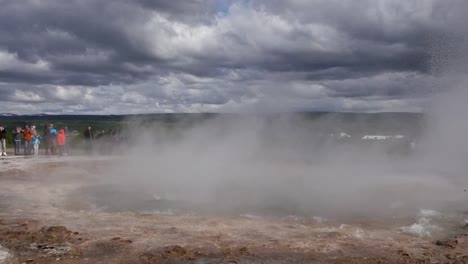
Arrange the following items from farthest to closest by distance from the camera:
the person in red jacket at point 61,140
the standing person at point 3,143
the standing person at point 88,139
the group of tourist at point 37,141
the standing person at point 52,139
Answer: the standing person at point 88,139 → the standing person at point 52,139 → the person in red jacket at point 61,140 → the group of tourist at point 37,141 → the standing person at point 3,143

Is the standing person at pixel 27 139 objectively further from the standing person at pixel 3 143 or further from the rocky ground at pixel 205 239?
the rocky ground at pixel 205 239

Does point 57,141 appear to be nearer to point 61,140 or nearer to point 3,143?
point 61,140

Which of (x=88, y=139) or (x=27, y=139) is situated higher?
(x=27, y=139)

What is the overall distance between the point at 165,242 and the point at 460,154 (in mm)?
9492

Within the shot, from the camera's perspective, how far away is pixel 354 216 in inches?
250

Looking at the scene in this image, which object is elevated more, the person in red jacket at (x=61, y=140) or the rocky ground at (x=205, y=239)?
the person in red jacket at (x=61, y=140)

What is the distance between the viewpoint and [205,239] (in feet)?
16.1

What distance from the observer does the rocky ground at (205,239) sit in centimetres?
432

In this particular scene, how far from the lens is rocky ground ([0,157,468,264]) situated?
432cm

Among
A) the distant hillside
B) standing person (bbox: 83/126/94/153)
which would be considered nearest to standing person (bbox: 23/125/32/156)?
standing person (bbox: 83/126/94/153)

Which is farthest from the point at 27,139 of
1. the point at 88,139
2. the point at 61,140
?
the point at 88,139

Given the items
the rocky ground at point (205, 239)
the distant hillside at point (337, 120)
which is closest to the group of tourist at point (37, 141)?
the distant hillside at point (337, 120)

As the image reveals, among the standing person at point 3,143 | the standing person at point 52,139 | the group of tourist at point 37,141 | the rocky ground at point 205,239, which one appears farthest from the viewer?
the standing person at point 52,139

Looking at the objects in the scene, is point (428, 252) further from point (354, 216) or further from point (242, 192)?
point (242, 192)
